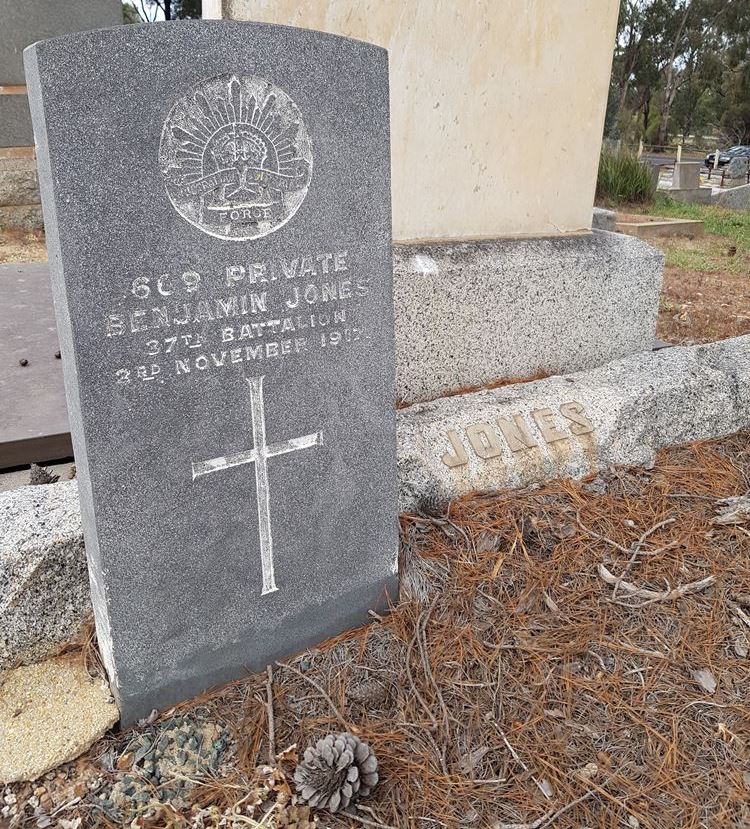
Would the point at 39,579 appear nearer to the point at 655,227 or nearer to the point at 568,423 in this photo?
the point at 568,423

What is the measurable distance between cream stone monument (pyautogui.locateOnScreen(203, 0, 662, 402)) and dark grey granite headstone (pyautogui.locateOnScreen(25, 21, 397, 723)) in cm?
106

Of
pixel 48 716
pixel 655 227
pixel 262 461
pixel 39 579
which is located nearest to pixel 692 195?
pixel 655 227

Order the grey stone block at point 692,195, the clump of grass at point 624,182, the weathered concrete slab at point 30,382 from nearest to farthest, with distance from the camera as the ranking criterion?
1. the weathered concrete slab at point 30,382
2. the clump of grass at point 624,182
3. the grey stone block at point 692,195

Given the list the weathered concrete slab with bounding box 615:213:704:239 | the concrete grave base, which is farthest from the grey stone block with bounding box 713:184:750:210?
the concrete grave base

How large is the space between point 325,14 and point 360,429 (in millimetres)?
1556

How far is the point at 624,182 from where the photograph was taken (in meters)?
10.6

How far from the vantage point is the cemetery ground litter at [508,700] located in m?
1.71

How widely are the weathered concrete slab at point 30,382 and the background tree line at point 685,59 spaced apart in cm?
3509

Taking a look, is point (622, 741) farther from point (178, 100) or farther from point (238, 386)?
point (178, 100)

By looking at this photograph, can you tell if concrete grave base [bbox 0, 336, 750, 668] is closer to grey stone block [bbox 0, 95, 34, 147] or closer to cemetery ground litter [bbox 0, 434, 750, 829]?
cemetery ground litter [bbox 0, 434, 750, 829]

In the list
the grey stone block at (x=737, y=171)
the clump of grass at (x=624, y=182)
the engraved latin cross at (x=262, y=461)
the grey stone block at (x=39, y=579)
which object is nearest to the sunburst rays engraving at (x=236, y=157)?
the engraved latin cross at (x=262, y=461)

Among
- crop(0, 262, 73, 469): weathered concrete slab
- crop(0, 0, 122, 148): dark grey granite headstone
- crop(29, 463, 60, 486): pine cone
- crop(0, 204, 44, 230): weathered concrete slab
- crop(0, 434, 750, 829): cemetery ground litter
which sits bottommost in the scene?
crop(0, 434, 750, 829): cemetery ground litter

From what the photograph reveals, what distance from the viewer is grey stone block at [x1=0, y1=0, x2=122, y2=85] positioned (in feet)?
22.2

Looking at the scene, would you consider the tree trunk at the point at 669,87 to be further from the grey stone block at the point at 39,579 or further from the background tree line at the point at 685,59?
the grey stone block at the point at 39,579
